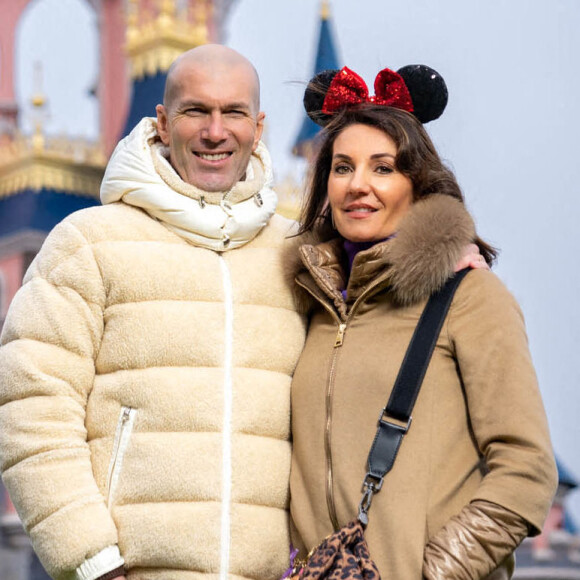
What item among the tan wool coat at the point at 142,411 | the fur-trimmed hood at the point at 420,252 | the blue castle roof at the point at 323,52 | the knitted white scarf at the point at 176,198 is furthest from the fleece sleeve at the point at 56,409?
the blue castle roof at the point at 323,52

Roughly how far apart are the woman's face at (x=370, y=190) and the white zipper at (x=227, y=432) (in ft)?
1.10

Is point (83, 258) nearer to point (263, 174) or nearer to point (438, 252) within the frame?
point (263, 174)

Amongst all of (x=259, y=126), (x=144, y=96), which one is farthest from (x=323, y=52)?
(x=259, y=126)

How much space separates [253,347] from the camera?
3324 millimetres

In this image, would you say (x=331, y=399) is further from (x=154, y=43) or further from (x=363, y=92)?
(x=154, y=43)

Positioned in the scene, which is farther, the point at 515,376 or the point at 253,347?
the point at 253,347

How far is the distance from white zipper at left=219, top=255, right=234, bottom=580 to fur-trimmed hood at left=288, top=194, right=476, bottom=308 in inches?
10.4

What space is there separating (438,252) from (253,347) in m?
0.54

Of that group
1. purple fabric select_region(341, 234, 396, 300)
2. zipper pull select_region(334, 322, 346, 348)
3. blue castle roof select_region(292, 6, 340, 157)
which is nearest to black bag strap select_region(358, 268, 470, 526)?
zipper pull select_region(334, 322, 346, 348)

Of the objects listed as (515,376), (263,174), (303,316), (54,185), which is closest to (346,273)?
(303,316)

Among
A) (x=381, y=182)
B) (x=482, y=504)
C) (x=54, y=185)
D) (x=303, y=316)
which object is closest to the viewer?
(x=482, y=504)

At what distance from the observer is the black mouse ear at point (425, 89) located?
333cm

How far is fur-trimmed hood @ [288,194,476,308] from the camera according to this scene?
122 inches

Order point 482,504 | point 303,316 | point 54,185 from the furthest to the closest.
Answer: point 54,185 → point 303,316 → point 482,504
